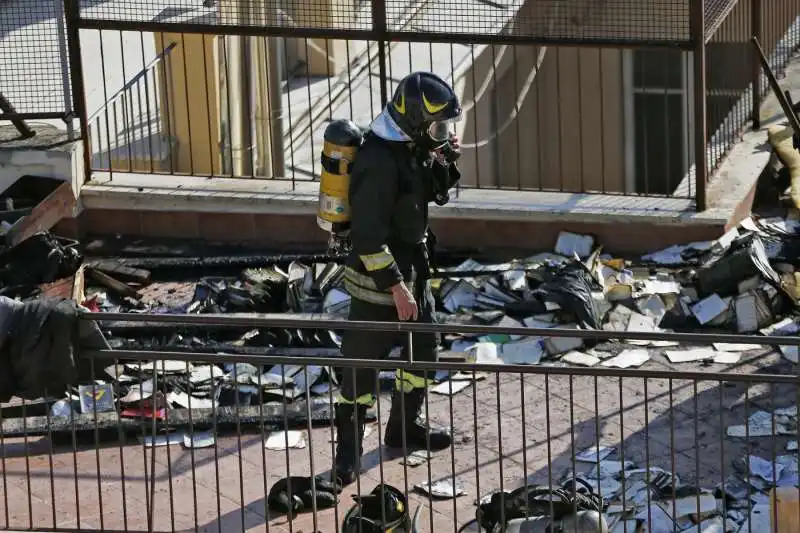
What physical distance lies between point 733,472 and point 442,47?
33.4 feet

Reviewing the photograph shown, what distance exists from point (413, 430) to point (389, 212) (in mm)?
1295

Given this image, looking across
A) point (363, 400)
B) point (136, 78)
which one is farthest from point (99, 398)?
point (136, 78)

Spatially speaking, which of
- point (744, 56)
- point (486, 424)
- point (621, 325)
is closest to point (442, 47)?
point (744, 56)

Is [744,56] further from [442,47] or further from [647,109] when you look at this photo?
[647,109]

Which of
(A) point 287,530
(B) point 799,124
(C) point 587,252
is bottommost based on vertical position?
(A) point 287,530

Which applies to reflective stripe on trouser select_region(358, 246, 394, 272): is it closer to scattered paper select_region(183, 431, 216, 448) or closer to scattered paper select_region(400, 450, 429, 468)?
scattered paper select_region(400, 450, 429, 468)

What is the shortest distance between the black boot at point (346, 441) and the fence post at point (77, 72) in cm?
414

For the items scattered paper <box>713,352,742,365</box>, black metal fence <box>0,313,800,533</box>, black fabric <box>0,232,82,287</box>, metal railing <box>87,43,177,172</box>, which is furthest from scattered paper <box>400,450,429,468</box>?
metal railing <box>87,43,177,172</box>

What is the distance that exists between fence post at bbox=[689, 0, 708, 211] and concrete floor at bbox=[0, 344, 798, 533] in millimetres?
1760

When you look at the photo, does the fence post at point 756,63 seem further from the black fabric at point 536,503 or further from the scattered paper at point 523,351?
the black fabric at point 536,503

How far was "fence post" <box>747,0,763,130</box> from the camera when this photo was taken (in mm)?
12438

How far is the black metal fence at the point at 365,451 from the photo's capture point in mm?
7402

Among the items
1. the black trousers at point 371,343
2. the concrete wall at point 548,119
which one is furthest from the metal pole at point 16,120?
the concrete wall at point 548,119

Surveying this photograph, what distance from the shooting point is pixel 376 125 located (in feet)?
26.2
